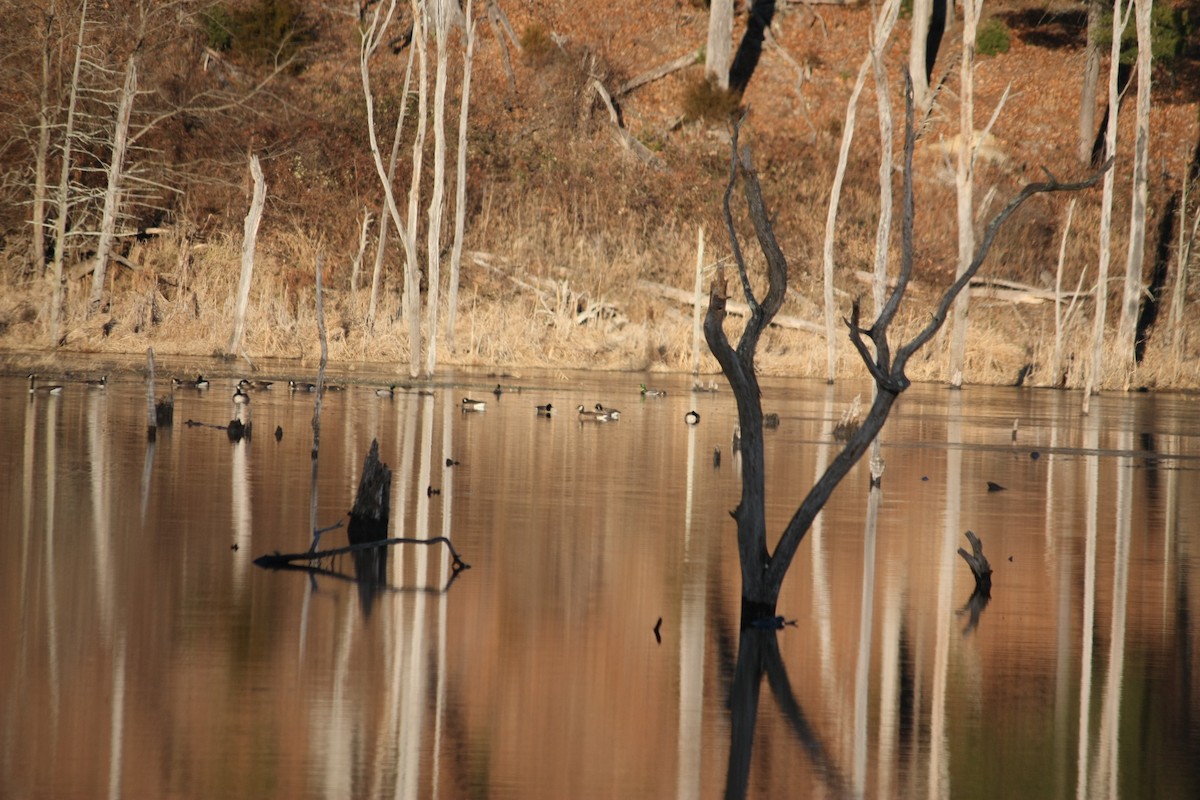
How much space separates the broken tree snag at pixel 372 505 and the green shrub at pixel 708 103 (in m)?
45.7

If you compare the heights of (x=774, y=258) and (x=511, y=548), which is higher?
(x=774, y=258)

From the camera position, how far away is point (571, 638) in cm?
1064

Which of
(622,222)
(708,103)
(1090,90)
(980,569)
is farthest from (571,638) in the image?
(1090,90)

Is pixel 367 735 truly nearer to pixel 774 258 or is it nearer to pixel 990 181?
pixel 774 258

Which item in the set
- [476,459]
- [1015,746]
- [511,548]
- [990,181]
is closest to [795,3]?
[990,181]

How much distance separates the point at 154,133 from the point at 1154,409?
29.0 meters

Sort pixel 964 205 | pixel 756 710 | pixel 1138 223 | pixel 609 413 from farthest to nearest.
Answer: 1. pixel 1138 223
2. pixel 964 205
3. pixel 609 413
4. pixel 756 710

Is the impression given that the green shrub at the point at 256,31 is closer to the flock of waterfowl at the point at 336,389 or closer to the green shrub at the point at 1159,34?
the green shrub at the point at 1159,34

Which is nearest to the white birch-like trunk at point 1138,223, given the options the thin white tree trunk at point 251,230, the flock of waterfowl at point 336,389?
the flock of waterfowl at point 336,389

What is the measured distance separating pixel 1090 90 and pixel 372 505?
155 ft

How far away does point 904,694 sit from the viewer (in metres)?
9.62

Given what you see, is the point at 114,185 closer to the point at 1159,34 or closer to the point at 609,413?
the point at 609,413

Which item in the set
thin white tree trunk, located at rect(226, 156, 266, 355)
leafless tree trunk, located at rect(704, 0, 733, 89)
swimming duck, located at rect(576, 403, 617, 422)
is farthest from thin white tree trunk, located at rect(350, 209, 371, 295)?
swimming duck, located at rect(576, 403, 617, 422)

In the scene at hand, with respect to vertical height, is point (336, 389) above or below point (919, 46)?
below
